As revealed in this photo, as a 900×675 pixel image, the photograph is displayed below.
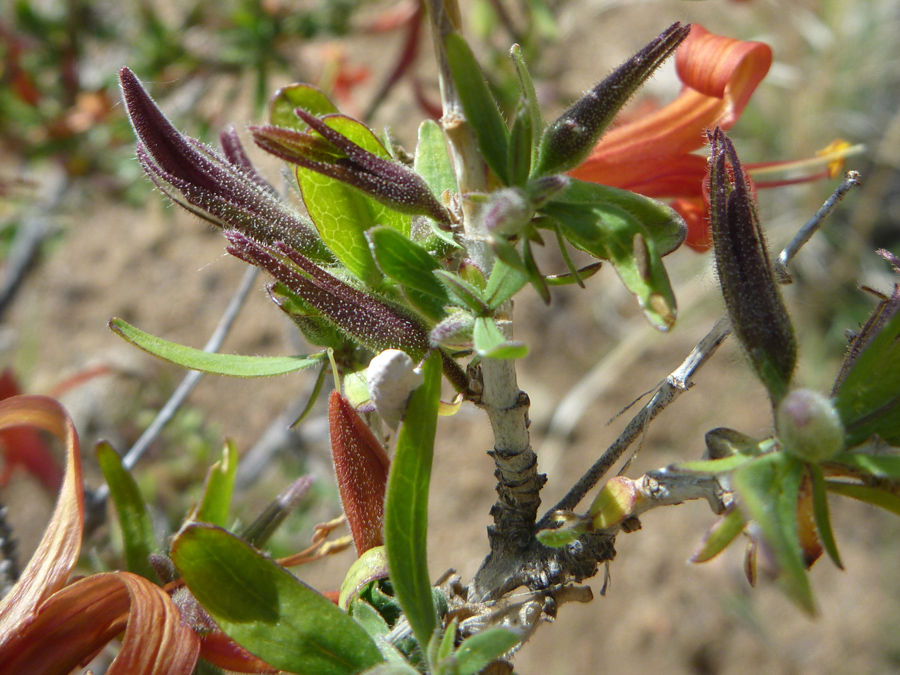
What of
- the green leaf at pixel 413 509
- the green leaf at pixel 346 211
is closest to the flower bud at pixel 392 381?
the green leaf at pixel 413 509

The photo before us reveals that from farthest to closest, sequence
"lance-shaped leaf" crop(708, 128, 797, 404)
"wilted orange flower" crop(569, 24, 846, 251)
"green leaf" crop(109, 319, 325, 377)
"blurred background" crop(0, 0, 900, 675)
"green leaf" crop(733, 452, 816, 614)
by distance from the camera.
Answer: "blurred background" crop(0, 0, 900, 675)
"wilted orange flower" crop(569, 24, 846, 251)
"green leaf" crop(109, 319, 325, 377)
"lance-shaped leaf" crop(708, 128, 797, 404)
"green leaf" crop(733, 452, 816, 614)

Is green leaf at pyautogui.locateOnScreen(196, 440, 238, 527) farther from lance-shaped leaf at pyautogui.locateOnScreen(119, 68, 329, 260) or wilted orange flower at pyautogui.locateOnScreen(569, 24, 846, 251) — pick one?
wilted orange flower at pyautogui.locateOnScreen(569, 24, 846, 251)

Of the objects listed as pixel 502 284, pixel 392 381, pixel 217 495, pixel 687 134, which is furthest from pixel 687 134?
pixel 217 495

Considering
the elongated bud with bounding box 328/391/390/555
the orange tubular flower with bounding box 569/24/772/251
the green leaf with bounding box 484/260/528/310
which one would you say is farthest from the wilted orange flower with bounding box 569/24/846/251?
the elongated bud with bounding box 328/391/390/555

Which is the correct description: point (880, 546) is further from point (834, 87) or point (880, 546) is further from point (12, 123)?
point (12, 123)

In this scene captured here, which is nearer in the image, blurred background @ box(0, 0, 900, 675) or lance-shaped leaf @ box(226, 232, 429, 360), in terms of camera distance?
lance-shaped leaf @ box(226, 232, 429, 360)

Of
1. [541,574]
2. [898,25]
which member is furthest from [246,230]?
[898,25]
